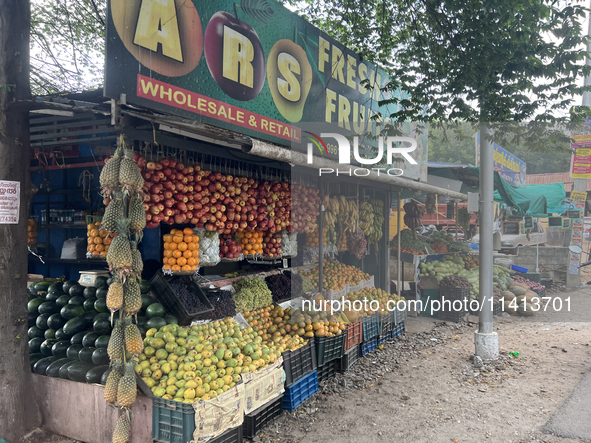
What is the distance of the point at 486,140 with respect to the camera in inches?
270

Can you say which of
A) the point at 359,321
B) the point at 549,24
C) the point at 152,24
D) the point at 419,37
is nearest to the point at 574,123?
the point at 549,24

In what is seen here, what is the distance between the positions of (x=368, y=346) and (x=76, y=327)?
4.62m

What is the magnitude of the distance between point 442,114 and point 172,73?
405cm

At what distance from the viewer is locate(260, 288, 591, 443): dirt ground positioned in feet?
15.0

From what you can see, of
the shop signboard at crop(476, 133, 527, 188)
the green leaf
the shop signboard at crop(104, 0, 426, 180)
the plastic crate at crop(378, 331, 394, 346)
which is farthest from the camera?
the shop signboard at crop(476, 133, 527, 188)

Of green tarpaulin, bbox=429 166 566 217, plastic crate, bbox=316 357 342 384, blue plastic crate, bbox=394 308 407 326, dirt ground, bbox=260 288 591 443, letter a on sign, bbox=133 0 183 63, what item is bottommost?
dirt ground, bbox=260 288 591 443

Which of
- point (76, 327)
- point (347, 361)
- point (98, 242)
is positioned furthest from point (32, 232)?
point (347, 361)

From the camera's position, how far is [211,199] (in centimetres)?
528

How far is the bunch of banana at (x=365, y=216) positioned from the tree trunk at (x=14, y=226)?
671 centimetres

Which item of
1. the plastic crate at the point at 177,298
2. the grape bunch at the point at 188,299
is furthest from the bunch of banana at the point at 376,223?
the grape bunch at the point at 188,299

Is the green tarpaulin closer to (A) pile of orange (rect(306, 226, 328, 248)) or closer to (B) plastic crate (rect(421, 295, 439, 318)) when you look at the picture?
(B) plastic crate (rect(421, 295, 439, 318))

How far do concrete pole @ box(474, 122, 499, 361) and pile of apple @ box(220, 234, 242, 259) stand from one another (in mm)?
4076

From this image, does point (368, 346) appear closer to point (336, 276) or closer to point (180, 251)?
point (336, 276)

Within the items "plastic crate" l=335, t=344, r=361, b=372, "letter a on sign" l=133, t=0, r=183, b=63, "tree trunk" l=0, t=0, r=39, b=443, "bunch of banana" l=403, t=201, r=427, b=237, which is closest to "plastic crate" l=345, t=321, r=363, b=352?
"plastic crate" l=335, t=344, r=361, b=372
